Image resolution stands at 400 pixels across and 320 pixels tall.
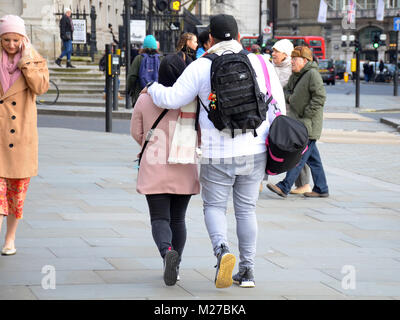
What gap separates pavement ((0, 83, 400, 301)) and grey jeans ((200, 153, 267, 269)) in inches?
12.2

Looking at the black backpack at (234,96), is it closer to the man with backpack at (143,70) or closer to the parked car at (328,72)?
the man with backpack at (143,70)

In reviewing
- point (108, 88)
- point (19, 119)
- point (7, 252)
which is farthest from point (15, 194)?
point (108, 88)

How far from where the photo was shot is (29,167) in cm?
610

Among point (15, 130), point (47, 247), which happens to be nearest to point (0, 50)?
point (15, 130)

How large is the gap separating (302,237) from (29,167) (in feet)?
7.73

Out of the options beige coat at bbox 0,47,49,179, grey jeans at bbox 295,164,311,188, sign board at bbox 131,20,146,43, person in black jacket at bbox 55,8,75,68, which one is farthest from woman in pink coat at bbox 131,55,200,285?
person in black jacket at bbox 55,8,75,68

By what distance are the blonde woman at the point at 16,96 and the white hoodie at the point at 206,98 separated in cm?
112

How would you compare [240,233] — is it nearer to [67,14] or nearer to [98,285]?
[98,285]

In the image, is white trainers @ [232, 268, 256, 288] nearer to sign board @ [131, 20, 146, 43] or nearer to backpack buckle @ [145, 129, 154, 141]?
backpack buckle @ [145, 129, 154, 141]

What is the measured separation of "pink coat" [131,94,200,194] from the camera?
5.30 meters

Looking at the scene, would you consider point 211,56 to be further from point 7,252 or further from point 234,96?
point 7,252

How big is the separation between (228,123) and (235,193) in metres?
0.52
